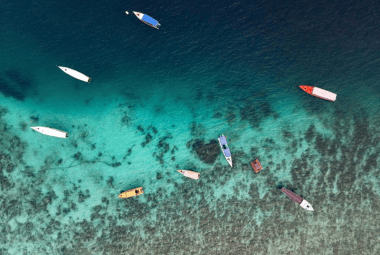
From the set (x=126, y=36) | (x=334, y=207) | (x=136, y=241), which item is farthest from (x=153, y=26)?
(x=334, y=207)

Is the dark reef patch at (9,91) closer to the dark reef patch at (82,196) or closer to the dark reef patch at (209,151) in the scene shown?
the dark reef patch at (82,196)

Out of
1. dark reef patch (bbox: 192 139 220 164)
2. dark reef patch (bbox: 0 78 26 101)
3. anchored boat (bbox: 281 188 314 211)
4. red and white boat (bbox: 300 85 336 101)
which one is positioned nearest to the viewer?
anchored boat (bbox: 281 188 314 211)

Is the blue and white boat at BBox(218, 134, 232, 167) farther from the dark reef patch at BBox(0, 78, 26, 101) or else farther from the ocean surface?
the dark reef patch at BBox(0, 78, 26, 101)

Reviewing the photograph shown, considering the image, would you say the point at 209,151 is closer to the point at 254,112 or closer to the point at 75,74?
the point at 254,112

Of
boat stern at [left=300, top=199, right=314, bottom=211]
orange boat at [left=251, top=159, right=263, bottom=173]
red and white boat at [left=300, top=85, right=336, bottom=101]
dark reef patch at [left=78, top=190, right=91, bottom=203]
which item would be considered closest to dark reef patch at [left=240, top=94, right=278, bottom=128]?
orange boat at [left=251, top=159, right=263, bottom=173]

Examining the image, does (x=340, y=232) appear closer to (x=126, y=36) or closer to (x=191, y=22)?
(x=191, y=22)

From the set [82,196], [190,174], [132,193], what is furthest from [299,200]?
[82,196]

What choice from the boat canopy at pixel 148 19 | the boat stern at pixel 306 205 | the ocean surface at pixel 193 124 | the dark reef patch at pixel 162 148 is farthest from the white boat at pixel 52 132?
the boat stern at pixel 306 205
